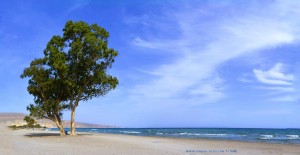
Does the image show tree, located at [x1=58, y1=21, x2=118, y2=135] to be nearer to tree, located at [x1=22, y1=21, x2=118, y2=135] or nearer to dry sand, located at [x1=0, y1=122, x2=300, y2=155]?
tree, located at [x1=22, y1=21, x2=118, y2=135]

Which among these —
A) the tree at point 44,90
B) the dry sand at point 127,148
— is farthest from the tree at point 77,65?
the dry sand at point 127,148

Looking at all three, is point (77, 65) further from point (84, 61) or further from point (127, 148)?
point (127, 148)

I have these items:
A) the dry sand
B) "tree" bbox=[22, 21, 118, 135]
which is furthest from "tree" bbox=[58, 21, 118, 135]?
the dry sand

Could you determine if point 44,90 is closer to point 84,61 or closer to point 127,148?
point 84,61

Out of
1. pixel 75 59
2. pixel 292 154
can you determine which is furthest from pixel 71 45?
pixel 292 154

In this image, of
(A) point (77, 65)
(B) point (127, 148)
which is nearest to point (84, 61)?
(A) point (77, 65)

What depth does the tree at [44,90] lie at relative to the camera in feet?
150

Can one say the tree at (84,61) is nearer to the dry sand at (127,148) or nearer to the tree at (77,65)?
the tree at (77,65)

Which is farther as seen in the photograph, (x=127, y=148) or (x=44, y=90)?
(x=44, y=90)

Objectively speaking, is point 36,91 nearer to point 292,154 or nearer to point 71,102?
point 71,102

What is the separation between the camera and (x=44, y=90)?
46562mm

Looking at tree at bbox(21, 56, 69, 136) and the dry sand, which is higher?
tree at bbox(21, 56, 69, 136)

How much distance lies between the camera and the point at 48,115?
47.8 meters

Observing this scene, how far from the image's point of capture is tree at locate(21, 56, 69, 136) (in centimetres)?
4575
